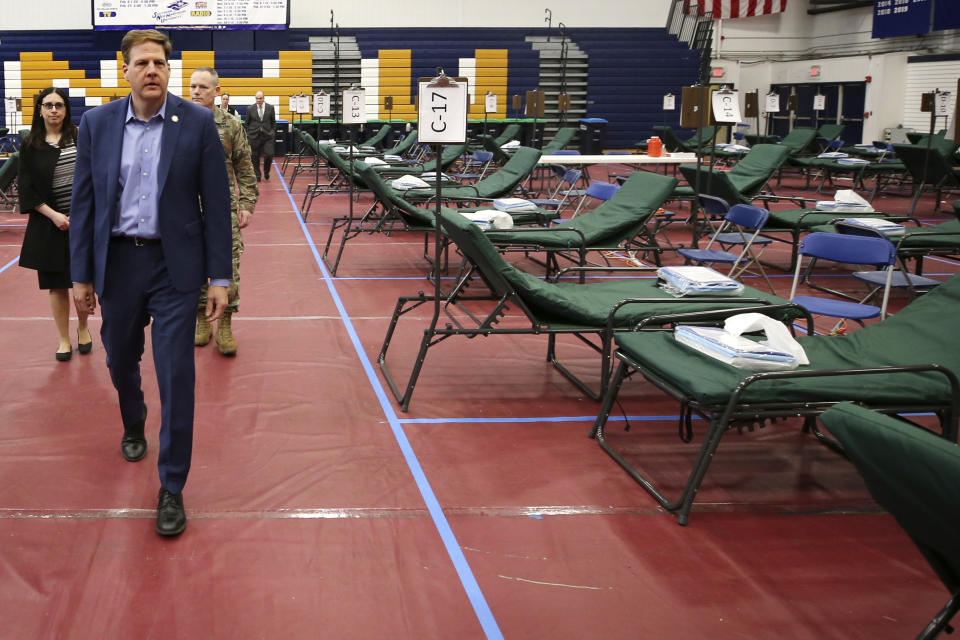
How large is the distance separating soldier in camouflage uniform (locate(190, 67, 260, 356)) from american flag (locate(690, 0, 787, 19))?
19.7m

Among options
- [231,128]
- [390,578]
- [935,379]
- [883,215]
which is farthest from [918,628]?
[883,215]

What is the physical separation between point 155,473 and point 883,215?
5.82 metres

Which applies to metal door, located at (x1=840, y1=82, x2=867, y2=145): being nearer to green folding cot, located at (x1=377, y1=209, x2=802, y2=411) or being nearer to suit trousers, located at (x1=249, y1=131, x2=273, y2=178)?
suit trousers, located at (x1=249, y1=131, x2=273, y2=178)

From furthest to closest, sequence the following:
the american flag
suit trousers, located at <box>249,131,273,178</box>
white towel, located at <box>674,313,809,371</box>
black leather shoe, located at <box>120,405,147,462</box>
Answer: the american flag, suit trousers, located at <box>249,131,273,178</box>, black leather shoe, located at <box>120,405,147,462</box>, white towel, located at <box>674,313,809,371</box>

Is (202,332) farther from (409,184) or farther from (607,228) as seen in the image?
(409,184)

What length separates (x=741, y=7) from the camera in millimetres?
22594

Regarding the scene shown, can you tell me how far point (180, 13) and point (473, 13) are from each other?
22.2 feet

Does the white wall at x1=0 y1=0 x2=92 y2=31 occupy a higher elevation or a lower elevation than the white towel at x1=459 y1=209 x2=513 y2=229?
higher

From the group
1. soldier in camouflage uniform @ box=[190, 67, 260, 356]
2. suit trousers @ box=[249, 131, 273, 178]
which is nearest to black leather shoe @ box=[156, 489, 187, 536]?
soldier in camouflage uniform @ box=[190, 67, 260, 356]

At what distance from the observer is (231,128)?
4.73 m

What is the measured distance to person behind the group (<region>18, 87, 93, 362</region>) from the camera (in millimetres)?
4598

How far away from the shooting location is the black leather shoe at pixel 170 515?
2950 millimetres

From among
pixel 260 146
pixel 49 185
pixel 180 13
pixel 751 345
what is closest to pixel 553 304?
pixel 751 345

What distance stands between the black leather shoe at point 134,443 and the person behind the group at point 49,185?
56.3 inches
